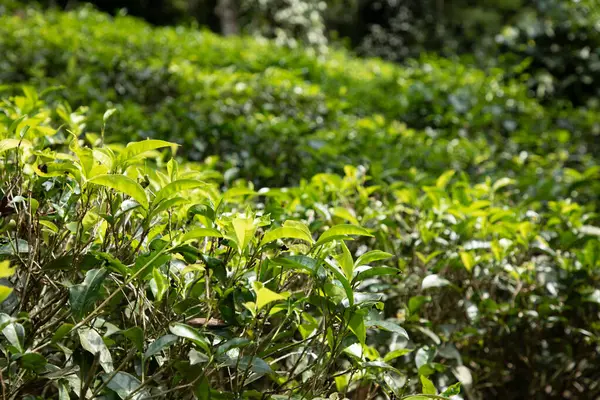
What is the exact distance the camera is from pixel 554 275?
2.09 metres

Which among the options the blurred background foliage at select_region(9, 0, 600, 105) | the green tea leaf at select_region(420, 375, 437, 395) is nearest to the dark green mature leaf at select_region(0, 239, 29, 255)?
the green tea leaf at select_region(420, 375, 437, 395)

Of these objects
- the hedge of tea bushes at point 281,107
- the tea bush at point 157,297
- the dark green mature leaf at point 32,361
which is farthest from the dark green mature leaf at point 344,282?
the hedge of tea bushes at point 281,107

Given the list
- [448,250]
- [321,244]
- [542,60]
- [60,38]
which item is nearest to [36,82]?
[60,38]

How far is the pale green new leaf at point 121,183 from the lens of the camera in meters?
1.12

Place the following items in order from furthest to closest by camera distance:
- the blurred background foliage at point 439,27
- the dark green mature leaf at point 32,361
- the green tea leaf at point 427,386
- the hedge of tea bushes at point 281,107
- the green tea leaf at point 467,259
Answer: the blurred background foliage at point 439,27 < the hedge of tea bushes at point 281,107 < the green tea leaf at point 467,259 < the green tea leaf at point 427,386 < the dark green mature leaf at point 32,361

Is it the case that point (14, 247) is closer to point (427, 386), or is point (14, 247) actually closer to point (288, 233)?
point (288, 233)

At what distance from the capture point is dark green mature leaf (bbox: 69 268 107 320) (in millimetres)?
1072

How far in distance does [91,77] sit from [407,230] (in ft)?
9.27

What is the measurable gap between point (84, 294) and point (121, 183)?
0.72 feet

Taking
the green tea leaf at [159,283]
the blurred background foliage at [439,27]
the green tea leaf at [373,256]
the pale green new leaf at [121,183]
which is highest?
the pale green new leaf at [121,183]

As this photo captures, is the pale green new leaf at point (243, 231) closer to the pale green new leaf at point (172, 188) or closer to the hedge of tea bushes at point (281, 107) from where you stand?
the pale green new leaf at point (172, 188)

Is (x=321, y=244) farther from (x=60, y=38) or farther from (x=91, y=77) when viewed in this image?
(x=60, y=38)

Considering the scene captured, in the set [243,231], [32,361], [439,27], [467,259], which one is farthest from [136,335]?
[439,27]

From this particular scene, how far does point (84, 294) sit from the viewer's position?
42.6 inches
